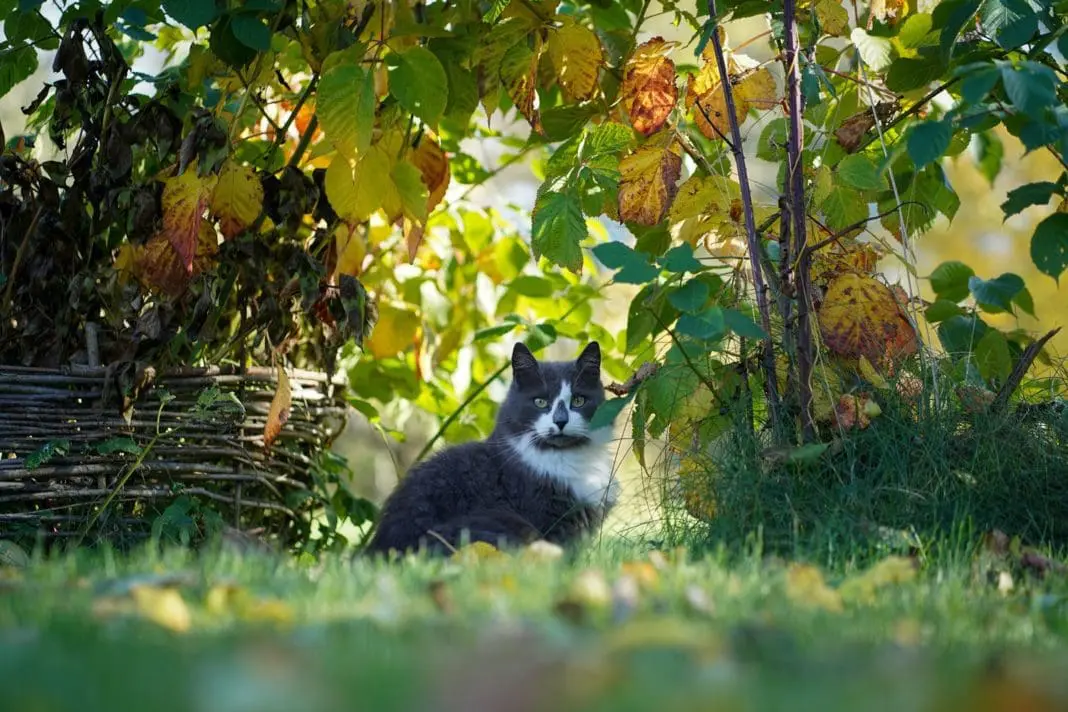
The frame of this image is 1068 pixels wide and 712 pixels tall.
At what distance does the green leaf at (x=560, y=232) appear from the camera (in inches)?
114

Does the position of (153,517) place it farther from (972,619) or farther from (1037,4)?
(1037,4)

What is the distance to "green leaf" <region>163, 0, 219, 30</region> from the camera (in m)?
2.48

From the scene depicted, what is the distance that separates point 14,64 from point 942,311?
2.57 meters

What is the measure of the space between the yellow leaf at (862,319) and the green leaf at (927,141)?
594 mm

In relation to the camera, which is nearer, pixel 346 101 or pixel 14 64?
pixel 346 101

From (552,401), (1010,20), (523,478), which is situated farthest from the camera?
(552,401)

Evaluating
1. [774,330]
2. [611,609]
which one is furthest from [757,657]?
[774,330]

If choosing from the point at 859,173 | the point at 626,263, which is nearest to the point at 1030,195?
the point at 859,173

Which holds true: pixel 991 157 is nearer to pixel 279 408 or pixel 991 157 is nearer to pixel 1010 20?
pixel 1010 20

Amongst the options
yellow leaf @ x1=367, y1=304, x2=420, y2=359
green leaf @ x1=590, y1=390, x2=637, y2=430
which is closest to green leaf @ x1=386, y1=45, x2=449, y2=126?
green leaf @ x1=590, y1=390, x2=637, y2=430

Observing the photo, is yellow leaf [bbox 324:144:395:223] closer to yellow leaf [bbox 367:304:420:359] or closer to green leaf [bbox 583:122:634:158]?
green leaf [bbox 583:122:634:158]

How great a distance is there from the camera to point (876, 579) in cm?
199

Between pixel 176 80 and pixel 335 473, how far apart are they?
4.44 ft

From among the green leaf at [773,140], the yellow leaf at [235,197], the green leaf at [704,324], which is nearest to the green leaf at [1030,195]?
the green leaf at [773,140]
